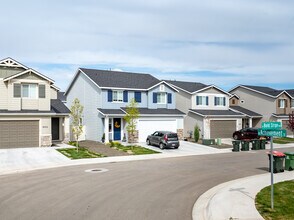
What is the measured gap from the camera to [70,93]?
42844mm

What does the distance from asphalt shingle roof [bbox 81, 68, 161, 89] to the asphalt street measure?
16800 mm

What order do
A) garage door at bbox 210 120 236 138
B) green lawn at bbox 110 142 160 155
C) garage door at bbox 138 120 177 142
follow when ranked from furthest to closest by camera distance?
garage door at bbox 210 120 236 138
garage door at bbox 138 120 177 142
green lawn at bbox 110 142 160 155

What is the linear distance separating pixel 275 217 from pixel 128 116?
20.7 metres

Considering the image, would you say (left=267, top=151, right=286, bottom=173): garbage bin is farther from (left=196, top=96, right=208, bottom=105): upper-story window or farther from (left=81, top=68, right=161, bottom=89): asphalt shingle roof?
(left=196, top=96, right=208, bottom=105): upper-story window

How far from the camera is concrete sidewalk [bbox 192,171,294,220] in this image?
32.1 feet

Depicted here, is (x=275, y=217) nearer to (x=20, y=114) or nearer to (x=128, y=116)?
(x=128, y=116)

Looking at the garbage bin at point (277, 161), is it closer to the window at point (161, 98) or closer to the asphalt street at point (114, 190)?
the asphalt street at point (114, 190)

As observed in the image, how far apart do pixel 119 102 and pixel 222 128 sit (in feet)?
48.0

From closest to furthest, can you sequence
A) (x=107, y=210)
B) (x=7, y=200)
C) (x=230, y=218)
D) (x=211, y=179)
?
(x=230, y=218) → (x=107, y=210) → (x=7, y=200) → (x=211, y=179)

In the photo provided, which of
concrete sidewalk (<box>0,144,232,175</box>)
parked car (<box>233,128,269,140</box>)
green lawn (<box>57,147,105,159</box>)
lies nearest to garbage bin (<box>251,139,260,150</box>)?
concrete sidewalk (<box>0,144,232,175</box>)

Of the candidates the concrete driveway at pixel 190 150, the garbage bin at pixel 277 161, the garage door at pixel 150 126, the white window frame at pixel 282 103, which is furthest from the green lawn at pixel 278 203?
the white window frame at pixel 282 103

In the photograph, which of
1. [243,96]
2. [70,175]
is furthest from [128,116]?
[243,96]

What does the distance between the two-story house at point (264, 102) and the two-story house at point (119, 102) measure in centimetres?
1787

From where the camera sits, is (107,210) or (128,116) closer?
(107,210)
